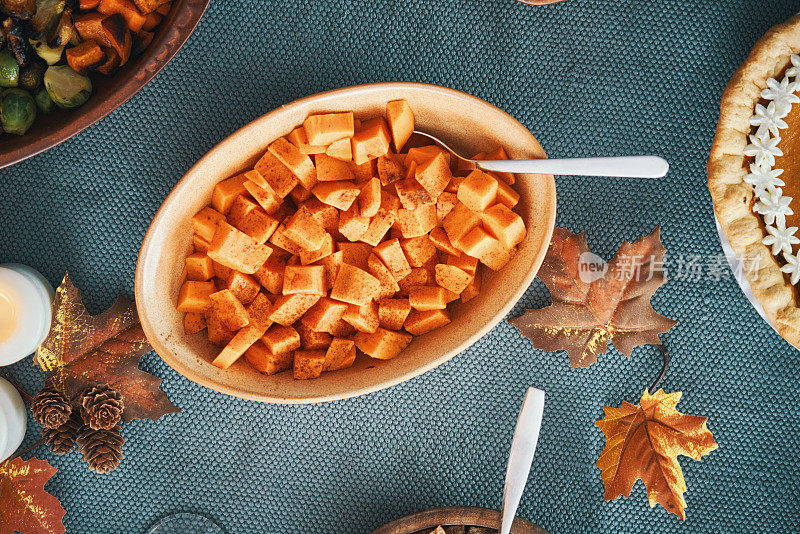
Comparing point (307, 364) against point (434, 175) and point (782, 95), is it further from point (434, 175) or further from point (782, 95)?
point (782, 95)

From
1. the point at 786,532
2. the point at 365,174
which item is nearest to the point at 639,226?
the point at 365,174

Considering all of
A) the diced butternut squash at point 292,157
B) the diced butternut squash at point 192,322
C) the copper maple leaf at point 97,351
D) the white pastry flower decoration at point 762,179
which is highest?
the diced butternut squash at point 292,157

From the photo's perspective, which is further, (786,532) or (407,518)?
(786,532)

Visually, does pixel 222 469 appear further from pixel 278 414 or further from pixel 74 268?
pixel 74 268

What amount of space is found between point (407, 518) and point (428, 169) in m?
0.69

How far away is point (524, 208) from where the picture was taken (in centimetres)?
107

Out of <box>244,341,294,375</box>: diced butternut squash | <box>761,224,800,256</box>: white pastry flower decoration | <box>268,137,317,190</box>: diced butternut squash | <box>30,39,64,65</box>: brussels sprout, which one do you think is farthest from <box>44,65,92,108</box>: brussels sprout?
<box>761,224,800,256</box>: white pastry flower decoration

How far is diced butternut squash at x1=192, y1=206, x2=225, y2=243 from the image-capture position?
3.43ft

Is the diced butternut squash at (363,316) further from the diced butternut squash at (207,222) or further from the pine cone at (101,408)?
the pine cone at (101,408)

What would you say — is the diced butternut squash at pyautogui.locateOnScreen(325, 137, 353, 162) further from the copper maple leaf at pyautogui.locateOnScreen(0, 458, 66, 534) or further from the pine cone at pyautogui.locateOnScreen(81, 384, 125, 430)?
the copper maple leaf at pyautogui.locateOnScreen(0, 458, 66, 534)

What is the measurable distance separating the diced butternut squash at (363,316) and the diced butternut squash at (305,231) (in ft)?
0.43

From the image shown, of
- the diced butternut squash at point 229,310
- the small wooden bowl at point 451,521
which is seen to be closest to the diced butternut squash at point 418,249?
the diced butternut squash at point 229,310

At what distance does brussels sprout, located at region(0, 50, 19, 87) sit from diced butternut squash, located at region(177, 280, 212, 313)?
0.43m

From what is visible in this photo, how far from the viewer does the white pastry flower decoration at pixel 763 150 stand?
1057 mm
